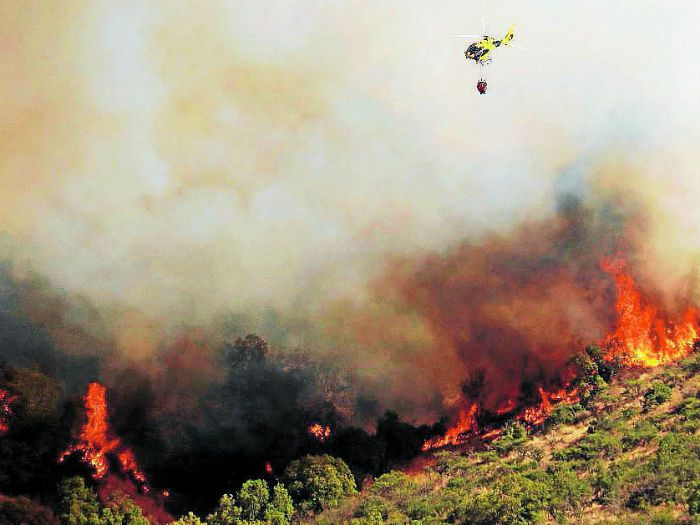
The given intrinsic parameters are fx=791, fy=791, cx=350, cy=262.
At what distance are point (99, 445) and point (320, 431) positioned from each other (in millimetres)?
23557

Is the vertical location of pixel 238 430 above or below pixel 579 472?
above

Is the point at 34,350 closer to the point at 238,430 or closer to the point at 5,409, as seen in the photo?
the point at 5,409

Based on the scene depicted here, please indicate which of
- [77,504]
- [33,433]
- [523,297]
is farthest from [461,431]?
[33,433]

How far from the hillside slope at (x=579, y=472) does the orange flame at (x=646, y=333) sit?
3797 mm

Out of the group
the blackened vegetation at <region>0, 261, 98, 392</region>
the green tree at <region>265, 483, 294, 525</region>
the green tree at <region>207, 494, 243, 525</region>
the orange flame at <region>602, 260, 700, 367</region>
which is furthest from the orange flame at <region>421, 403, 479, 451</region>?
the blackened vegetation at <region>0, 261, 98, 392</region>

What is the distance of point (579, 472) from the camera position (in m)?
69.4

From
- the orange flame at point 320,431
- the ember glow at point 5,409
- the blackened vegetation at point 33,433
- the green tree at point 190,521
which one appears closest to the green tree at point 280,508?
the green tree at point 190,521

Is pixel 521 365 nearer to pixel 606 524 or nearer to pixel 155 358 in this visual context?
pixel 606 524

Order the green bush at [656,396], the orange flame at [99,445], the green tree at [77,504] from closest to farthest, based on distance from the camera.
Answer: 1. the green tree at [77,504]
2. the green bush at [656,396]
3. the orange flame at [99,445]

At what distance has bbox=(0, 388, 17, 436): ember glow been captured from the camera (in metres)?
79.9

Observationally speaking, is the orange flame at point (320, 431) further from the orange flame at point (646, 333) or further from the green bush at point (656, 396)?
the orange flame at point (646, 333)

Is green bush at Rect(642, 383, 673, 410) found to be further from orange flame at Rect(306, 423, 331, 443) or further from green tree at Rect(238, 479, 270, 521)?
green tree at Rect(238, 479, 270, 521)

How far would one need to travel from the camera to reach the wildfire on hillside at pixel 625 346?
8869 cm

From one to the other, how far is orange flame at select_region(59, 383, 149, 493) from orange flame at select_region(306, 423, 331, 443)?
18232 millimetres
